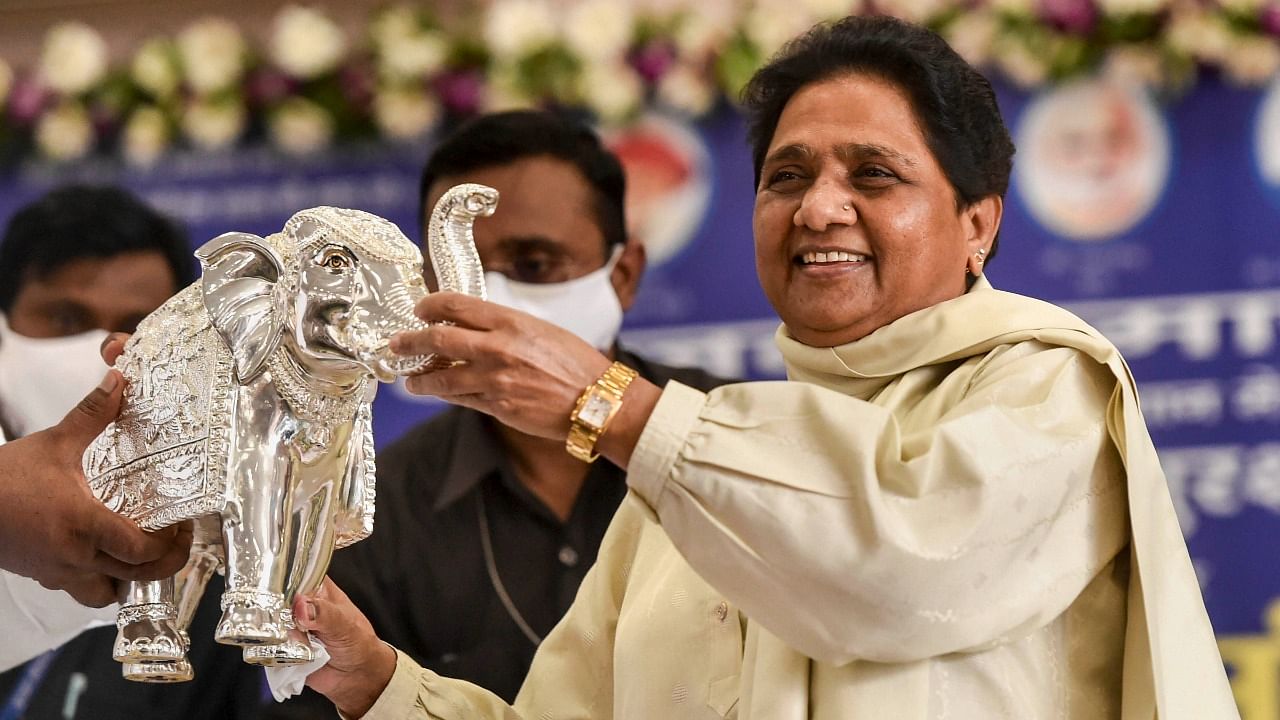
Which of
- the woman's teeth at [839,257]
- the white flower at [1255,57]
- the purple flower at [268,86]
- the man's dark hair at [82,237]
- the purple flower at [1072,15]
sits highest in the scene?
the purple flower at [1072,15]

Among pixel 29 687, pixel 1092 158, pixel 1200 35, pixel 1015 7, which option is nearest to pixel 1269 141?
pixel 1200 35

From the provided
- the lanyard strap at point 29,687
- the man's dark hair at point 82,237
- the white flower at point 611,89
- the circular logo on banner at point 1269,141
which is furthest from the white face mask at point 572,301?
the circular logo on banner at point 1269,141

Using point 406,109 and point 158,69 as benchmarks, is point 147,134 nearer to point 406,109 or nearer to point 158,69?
point 158,69

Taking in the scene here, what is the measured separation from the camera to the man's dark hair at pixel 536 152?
3172mm

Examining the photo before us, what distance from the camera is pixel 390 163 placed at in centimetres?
424

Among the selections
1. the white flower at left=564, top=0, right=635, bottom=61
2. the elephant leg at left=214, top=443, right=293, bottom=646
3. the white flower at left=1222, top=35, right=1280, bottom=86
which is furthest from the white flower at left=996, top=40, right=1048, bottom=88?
the elephant leg at left=214, top=443, right=293, bottom=646

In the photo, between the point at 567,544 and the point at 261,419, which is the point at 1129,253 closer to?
the point at 567,544

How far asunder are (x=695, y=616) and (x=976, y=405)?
0.48 m

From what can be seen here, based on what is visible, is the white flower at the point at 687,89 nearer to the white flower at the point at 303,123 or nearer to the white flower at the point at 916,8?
the white flower at the point at 916,8

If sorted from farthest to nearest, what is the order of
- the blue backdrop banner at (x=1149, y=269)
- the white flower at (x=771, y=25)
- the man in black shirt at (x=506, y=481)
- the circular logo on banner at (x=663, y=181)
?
the circular logo on banner at (x=663, y=181) → the white flower at (x=771, y=25) → the blue backdrop banner at (x=1149, y=269) → the man in black shirt at (x=506, y=481)

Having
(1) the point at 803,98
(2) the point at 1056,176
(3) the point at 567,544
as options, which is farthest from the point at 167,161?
(1) the point at 803,98

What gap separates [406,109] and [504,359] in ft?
8.93

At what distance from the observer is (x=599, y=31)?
4043 mm

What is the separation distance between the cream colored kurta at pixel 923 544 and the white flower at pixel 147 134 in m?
2.67
